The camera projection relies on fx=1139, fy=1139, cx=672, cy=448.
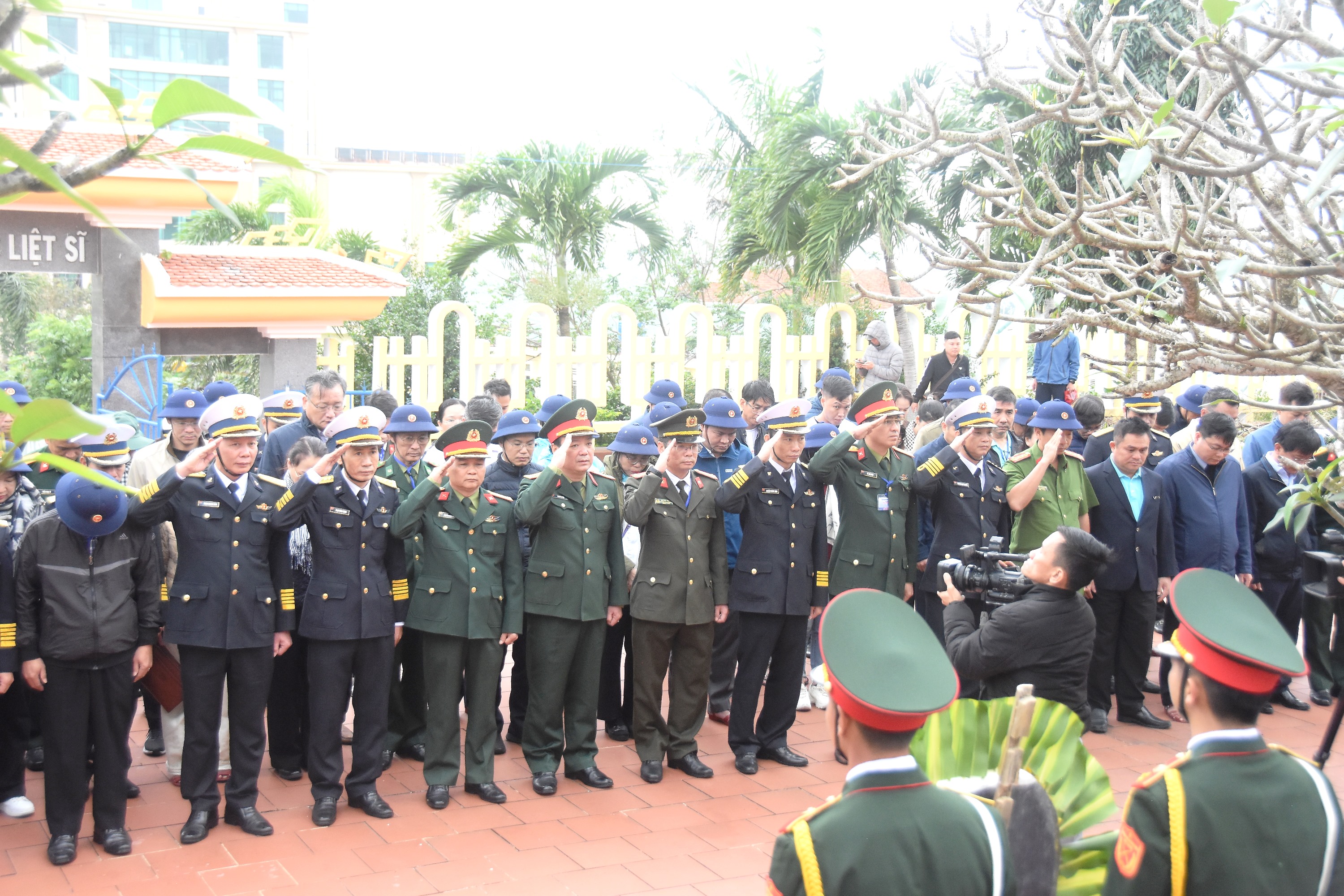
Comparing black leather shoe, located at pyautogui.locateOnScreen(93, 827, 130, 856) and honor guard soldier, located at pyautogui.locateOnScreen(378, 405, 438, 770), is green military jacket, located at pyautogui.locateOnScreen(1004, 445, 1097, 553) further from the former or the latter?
black leather shoe, located at pyautogui.locateOnScreen(93, 827, 130, 856)

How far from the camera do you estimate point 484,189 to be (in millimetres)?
15156

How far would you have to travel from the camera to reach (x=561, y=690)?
5.60m

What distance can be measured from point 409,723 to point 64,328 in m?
19.0

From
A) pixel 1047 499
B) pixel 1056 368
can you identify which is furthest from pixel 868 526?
pixel 1056 368

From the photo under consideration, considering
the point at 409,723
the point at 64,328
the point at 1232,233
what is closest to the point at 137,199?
the point at 409,723

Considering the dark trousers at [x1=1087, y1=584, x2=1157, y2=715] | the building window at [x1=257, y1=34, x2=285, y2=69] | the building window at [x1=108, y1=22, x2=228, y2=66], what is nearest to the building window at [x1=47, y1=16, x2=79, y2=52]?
the building window at [x1=108, y1=22, x2=228, y2=66]

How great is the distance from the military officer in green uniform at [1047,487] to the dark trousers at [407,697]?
11.3 ft

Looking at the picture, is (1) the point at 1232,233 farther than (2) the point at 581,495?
No

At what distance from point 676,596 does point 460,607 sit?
1.10 metres

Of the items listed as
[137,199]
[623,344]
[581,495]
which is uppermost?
[137,199]

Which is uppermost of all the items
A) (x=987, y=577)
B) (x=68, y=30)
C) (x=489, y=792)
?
(x=68, y=30)

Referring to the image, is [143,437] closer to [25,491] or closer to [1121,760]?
[25,491]

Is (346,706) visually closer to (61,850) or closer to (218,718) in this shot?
(218,718)

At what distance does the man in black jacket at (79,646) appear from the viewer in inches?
180
